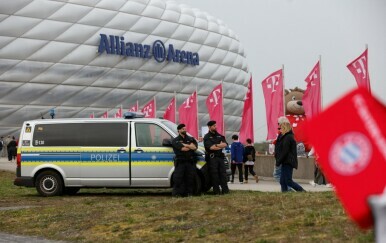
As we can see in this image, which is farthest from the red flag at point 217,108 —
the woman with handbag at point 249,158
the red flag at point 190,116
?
the woman with handbag at point 249,158

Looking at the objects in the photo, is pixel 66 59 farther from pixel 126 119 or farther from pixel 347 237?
pixel 347 237

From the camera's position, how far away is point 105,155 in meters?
17.2

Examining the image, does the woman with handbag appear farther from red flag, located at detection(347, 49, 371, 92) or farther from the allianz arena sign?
the allianz arena sign

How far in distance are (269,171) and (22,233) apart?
58.4ft

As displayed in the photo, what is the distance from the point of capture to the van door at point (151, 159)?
55.3ft

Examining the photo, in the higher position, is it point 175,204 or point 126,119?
point 126,119

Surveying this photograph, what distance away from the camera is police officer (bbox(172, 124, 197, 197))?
1567cm

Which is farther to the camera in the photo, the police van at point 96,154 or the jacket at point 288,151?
the police van at point 96,154

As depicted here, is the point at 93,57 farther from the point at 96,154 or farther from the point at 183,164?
the point at 183,164

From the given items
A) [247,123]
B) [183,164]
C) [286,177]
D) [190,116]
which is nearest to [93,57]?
[190,116]

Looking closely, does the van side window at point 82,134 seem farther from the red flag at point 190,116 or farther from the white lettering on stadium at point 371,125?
the red flag at point 190,116

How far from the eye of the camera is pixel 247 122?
28719 millimetres

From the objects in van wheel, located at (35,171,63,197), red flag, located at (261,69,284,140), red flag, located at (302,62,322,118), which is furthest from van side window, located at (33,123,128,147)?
red flag, located at (302,62,322,118)

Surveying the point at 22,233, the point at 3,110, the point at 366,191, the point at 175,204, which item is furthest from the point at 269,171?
the point at 3,110
